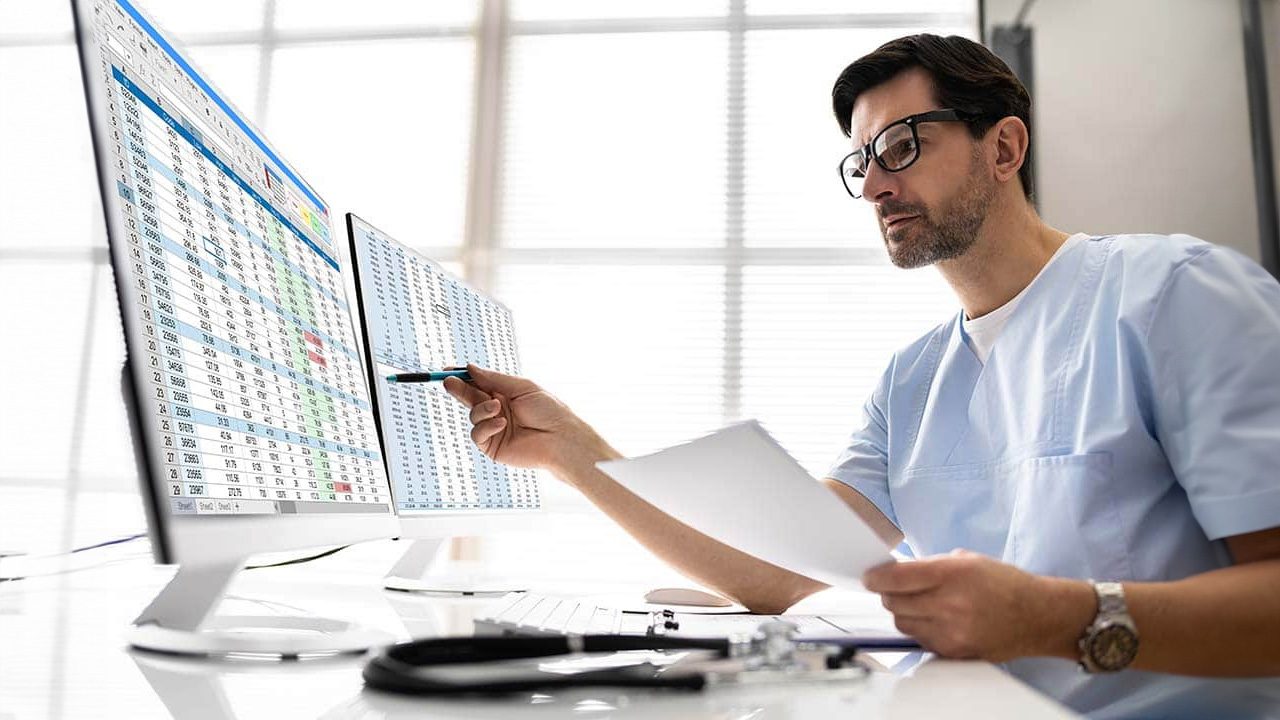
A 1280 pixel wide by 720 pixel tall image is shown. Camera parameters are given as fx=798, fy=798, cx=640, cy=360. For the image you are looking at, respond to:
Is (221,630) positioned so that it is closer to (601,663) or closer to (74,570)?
(601,663)

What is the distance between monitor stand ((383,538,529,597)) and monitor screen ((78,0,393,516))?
0.97ft

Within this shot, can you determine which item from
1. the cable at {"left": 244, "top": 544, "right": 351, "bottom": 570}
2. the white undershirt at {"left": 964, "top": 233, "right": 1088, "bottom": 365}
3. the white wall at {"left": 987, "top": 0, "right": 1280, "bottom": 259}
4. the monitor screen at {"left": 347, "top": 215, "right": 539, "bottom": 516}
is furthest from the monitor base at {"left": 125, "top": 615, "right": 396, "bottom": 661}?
the white wall at {"left": 987, "top": 0, "right": 1280, "bottom": 259}

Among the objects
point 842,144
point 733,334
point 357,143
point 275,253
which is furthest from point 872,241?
point 275,253

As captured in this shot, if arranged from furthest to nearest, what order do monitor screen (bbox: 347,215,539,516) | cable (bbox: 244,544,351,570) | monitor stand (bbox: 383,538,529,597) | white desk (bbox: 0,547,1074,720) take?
1. cable (bbox: 244,544,351,570)
2. monitor stand (bbox: 383,538,529,597)
3. monitor screen (bbox: 347,215,539,516)
4. white desk (bbox: 0,547,1074,720)

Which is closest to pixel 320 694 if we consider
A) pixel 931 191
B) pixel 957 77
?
pixel 931 191

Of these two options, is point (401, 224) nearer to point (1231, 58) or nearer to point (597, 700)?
point (597, 700)

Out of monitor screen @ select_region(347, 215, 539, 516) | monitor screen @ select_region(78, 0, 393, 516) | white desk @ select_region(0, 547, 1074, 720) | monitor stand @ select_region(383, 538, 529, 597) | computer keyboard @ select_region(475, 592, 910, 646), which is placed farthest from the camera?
monitor stand @ select_region(383, 538, 529, 597)

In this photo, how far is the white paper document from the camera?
1.61 feet

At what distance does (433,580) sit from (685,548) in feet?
1.31

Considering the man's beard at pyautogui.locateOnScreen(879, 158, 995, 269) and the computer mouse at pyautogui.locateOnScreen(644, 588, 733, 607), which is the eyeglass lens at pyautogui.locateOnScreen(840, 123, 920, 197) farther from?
the computer mouse at pyautogui.locateOnScreen(644, 588, 733, 607)

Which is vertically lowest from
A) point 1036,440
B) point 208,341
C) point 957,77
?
point 1036,440

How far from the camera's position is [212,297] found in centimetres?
62

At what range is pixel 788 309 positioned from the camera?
253 cm

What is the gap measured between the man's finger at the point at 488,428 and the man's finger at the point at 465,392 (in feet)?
0.11
